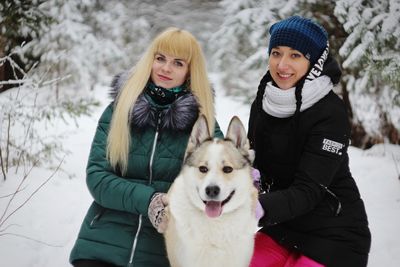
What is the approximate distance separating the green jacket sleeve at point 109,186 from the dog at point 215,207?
207 mm

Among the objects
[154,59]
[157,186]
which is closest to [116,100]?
[154,59]

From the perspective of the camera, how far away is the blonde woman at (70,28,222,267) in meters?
2.33

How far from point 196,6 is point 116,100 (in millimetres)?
6772

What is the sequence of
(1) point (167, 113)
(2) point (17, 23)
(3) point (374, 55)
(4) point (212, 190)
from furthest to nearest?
(2) point (17, 23), (3) point (374, 55), (1) point (167, 113), (4) point (212, 190)

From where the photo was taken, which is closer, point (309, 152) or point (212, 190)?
point (212, 190)

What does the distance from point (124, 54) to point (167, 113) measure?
230 inches

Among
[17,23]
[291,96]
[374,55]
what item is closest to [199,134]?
[291,96]

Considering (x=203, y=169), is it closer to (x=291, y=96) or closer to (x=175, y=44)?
(x=291, y=96)

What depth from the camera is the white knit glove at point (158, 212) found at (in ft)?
7.03

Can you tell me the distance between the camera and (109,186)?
228 centimetres

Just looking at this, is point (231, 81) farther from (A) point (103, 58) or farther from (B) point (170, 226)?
(B) point (170, 226)

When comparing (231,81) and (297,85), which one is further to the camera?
(231,81)

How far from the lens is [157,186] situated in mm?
2412

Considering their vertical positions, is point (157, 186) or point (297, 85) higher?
point (297, 85)
